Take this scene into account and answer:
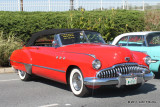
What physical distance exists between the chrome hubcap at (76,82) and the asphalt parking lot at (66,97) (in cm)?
23

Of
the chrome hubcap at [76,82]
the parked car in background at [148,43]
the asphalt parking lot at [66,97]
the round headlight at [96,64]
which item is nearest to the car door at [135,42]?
the parked car in background at [148,43]

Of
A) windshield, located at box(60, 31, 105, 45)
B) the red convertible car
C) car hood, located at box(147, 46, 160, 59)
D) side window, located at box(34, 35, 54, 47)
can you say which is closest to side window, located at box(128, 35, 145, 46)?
car hood, located at box(147, 46, 160, 59)

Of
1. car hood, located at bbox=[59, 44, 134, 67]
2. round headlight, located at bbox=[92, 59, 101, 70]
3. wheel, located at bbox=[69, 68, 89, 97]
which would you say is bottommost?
wheel, located at bbox=[69, 68, 89, 97]

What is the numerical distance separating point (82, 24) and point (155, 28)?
4805mm

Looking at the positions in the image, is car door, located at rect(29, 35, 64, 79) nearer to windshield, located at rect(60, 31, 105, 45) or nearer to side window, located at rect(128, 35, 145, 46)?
windshield, located at rect(60, 31, 105, 45)

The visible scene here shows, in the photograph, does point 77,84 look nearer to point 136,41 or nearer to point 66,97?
point 66,97

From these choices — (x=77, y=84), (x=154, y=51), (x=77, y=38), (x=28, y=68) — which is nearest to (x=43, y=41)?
(x=28, y=68)

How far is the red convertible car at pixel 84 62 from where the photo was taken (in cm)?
595

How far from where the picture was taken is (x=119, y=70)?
604cm

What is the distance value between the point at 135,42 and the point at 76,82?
3.71 m

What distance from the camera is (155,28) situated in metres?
16.6

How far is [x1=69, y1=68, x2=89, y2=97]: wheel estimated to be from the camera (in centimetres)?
622

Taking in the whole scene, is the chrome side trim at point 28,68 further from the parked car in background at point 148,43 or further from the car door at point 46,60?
the parked car in background at point 148,43

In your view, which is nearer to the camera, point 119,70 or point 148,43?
point 119,70
